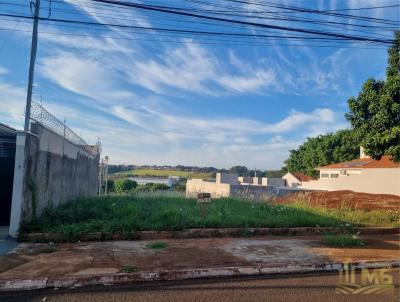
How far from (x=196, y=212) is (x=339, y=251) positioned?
4.59 m

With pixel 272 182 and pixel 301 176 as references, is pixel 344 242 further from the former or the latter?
pixel 301 176

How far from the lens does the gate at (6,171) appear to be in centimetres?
1025

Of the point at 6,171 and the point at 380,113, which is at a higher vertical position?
the point at 380,113

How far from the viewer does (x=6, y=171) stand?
11.5m

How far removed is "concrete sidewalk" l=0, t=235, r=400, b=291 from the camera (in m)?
5.69

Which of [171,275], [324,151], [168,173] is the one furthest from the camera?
[168,173]

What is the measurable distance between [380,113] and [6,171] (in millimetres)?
12709

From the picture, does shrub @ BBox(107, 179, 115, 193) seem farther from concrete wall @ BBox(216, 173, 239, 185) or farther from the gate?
the gate

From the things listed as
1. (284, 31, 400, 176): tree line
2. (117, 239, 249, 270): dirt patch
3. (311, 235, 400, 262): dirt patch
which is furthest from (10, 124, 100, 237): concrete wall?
(284, 31, 400, 176): tree line

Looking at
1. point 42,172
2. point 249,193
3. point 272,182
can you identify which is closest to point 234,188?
point 249,193

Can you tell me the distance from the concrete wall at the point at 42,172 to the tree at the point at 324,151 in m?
38.2

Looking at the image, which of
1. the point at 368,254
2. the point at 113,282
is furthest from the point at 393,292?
the point at 113,282

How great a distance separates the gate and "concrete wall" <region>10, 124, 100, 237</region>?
1282 mm

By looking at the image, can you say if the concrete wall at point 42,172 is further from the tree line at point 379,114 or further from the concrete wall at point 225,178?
the concrete wall at point 225,178
